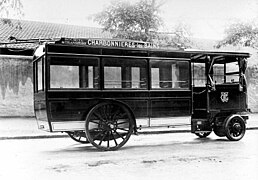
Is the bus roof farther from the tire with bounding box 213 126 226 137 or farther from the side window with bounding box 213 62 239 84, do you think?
the tire with bounding box 213 126 226 137

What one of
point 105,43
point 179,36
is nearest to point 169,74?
point 105,43

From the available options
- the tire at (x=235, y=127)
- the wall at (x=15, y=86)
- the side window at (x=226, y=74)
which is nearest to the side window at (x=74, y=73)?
the side window at (x=226, y=74)

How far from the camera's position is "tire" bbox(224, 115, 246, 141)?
385 inches

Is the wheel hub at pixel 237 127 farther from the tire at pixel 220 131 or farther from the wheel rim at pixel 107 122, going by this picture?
the wheel rim at pixel 107 122

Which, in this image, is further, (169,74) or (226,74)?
(226,74)

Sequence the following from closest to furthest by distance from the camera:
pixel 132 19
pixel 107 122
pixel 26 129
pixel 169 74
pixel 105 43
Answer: pixel 107 122 → pixel 105 43 → pixel 169 74 → pixel 26 129 → pixel 132 19

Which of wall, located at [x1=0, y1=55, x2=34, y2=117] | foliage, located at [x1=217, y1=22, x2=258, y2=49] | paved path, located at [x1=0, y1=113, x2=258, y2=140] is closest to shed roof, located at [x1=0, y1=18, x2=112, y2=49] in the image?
wall, located at [x1=0, y1=55, x2=34, y2=117]

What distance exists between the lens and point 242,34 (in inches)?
831

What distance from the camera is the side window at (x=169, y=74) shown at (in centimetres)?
890

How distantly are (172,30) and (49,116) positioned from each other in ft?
38.6

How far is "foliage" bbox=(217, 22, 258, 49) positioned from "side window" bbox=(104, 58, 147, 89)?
13.9 meters

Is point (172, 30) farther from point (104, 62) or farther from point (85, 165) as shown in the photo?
point (85, 165)

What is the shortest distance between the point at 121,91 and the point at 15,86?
405 inches

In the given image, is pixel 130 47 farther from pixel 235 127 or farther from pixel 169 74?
pixel 235 127
